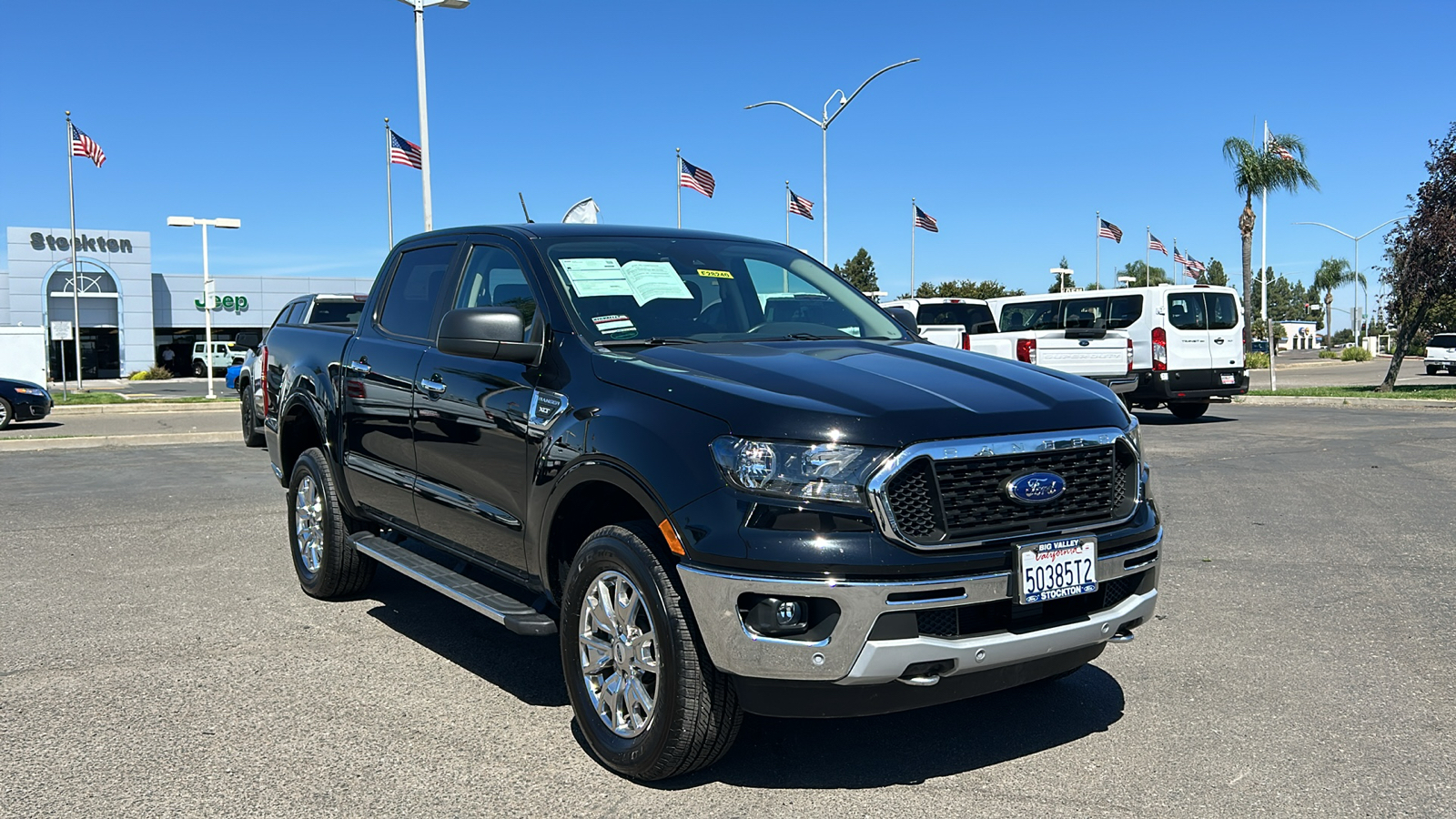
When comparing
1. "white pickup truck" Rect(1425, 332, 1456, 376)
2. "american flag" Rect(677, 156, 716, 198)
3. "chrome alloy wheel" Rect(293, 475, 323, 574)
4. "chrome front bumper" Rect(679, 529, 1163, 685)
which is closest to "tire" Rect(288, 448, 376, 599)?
"chrome alloy wheel" Rect(293, 475, 323, 574)

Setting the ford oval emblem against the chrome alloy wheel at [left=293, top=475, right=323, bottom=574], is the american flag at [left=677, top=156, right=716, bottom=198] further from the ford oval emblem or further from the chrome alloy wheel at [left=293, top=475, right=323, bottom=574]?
the ford oval emblem

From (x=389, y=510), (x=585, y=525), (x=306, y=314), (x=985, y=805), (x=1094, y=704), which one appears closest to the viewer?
(x=985, y=805)

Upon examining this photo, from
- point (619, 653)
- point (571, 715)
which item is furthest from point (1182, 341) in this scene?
point (619, 653)

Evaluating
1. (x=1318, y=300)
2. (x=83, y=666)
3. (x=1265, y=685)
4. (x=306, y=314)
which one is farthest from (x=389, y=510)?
(x=1318, y=300)

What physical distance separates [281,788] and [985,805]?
2.19 meters

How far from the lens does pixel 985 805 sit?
11.6 feet

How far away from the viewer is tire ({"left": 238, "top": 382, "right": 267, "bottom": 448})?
15.2 m

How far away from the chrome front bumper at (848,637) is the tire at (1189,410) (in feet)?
57.7

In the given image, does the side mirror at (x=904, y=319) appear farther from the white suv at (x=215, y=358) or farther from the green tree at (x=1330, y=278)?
the green tree at (x=1330, y=278)

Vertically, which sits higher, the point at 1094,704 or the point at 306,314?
the point at 306,314

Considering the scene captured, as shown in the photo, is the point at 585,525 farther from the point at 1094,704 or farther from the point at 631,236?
the point at 1094,704

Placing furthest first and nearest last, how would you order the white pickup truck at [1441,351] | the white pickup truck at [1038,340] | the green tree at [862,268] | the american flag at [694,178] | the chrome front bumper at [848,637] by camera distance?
the green tree at [862,268] → the white pickup truck at [1441,351] → the american flag at [694,178] → the white pickup truck at [1038,340] → the chrome front bumper at [848,637]

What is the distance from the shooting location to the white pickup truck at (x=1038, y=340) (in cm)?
1792

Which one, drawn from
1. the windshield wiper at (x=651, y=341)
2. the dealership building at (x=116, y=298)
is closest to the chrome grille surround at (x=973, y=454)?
the windshield wiper at (x=651, y=341)
